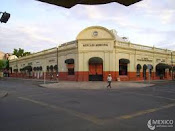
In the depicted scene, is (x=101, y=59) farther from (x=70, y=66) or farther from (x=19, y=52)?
(x=19, y=52)

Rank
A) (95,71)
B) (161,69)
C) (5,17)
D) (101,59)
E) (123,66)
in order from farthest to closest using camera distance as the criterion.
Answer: (161,69) → (123,66) → (95,71) → (101,59) → (5,17)

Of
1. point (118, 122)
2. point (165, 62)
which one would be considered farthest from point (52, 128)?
point (165, 62)

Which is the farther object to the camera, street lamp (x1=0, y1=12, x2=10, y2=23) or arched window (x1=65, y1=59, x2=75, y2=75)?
arched window (x1=65, y1=59, x2=75, y2=75)

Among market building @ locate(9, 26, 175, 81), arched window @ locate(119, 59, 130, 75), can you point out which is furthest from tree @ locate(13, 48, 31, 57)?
arched window @ locate(119, 59, 130, 75)

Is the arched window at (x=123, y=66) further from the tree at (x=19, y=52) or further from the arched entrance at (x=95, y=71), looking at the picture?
the tree at (x=19, y=52)

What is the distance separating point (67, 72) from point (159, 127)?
3179cm

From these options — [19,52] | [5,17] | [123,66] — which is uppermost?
[19,52]

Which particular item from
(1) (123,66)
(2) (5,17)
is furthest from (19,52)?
(2) (5,17)

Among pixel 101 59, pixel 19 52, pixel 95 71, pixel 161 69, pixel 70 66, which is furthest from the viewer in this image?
pixel 19 52

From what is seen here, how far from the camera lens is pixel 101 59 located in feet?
111

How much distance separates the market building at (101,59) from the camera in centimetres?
3412

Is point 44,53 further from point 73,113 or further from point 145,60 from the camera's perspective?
point 73,113

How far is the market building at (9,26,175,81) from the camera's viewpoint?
34125 millimetres

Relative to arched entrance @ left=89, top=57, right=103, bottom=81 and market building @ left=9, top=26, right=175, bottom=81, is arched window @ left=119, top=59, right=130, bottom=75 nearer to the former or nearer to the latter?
market building @ left=9, top=26, right=175, bottom=81
